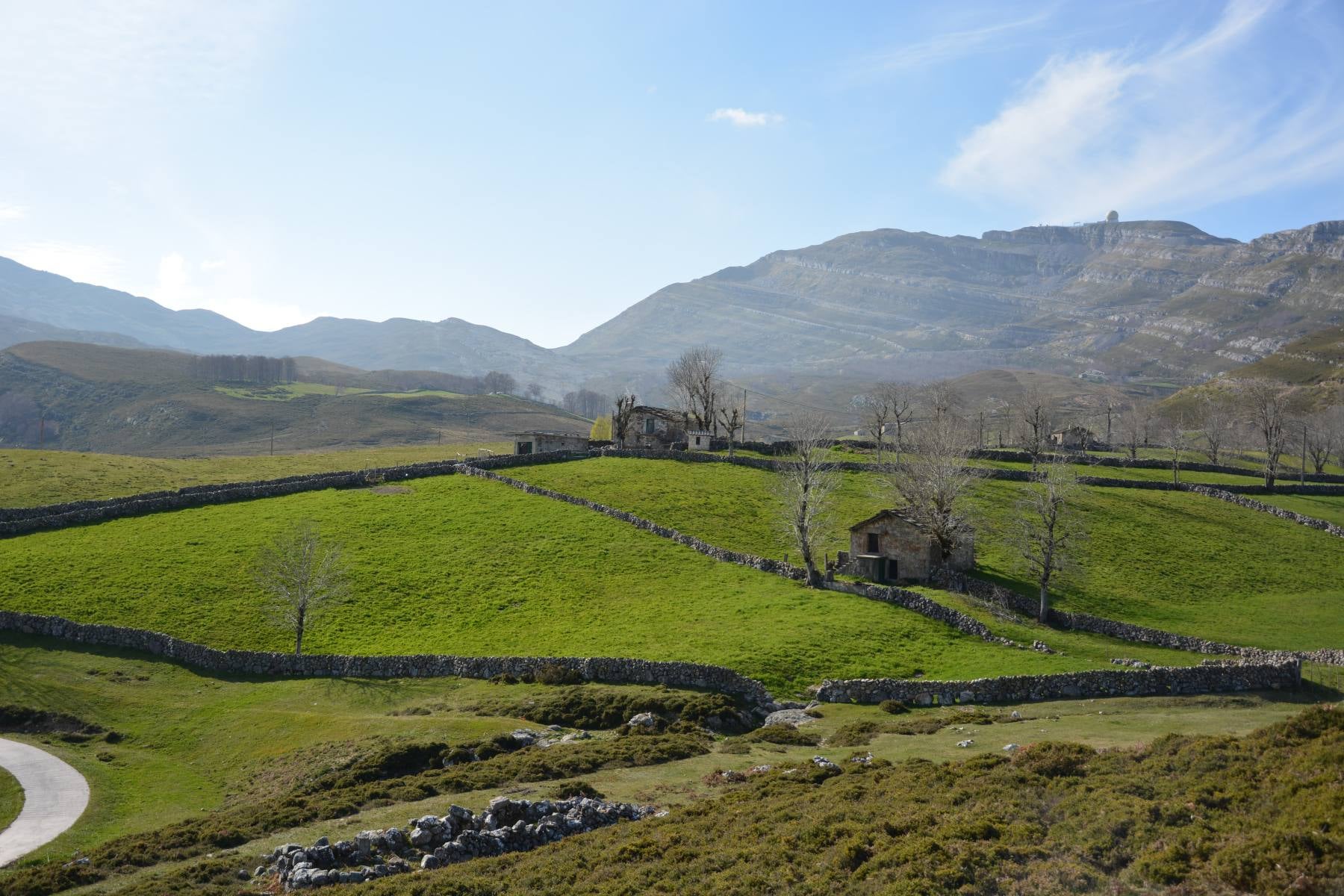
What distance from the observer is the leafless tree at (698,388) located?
372 feet

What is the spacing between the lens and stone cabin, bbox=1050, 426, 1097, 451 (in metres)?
125

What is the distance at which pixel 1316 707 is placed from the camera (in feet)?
68.5

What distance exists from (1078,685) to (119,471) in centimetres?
9168

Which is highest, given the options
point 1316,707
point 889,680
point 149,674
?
point 1316,707

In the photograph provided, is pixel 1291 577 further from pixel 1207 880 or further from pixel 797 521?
pixel 1207 880

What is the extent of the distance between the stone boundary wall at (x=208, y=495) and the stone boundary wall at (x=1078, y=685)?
54.5 m

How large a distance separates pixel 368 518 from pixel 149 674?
2467 cm

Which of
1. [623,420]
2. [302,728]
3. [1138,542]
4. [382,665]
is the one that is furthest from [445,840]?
[623,420]

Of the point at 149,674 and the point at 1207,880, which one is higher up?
the point at 1207,880

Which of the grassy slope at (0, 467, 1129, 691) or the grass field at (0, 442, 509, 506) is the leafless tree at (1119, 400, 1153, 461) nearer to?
the grassy slope at (0, 467, 1129, 691)

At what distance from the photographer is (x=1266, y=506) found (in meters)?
80.4

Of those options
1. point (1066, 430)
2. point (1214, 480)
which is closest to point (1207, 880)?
point (1214, 480)

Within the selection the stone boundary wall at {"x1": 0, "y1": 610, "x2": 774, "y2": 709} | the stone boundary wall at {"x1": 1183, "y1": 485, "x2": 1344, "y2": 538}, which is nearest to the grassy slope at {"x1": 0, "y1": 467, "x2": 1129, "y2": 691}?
the stone boundary wall at {"x1": 0, "y1": 610, "x2": 774, "y2": 709}

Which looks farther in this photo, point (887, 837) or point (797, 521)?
point (797, 521)
